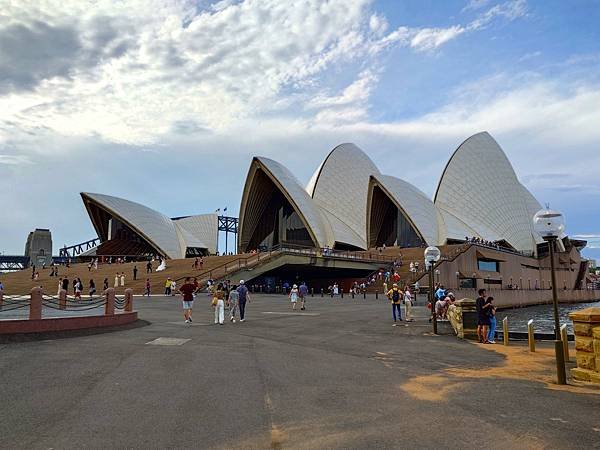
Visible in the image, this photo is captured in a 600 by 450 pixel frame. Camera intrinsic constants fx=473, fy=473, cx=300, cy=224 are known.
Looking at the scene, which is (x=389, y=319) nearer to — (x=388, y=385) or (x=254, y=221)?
(x=388, y=385)

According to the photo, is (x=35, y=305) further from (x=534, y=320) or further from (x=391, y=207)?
(x=391, y=207)

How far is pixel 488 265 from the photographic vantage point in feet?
153

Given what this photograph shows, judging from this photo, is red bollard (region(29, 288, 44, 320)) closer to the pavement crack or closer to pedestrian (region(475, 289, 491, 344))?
the pavement crack

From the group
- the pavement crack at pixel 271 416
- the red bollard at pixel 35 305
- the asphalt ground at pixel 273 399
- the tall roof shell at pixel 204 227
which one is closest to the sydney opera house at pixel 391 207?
the tall roof shell at pixel 204 227

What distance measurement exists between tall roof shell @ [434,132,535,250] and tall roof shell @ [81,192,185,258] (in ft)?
120

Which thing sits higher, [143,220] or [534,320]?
[143,220]

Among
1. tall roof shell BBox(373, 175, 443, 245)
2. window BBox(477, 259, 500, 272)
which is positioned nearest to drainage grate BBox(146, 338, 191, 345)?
window BBox(477, 259, 500, 272)

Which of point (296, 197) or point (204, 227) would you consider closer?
point (296, 197)

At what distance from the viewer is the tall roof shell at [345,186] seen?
6262 centimetres

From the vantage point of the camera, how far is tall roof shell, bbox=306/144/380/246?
62.6 metres

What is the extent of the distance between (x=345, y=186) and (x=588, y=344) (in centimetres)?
5881

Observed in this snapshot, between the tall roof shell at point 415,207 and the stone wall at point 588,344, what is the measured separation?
51.4 meters

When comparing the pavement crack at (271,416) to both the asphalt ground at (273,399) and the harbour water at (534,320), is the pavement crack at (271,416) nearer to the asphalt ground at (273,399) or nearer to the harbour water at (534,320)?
the asphalt ground at (273,399)

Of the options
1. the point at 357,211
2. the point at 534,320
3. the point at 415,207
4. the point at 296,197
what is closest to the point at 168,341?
the point at 534,320
